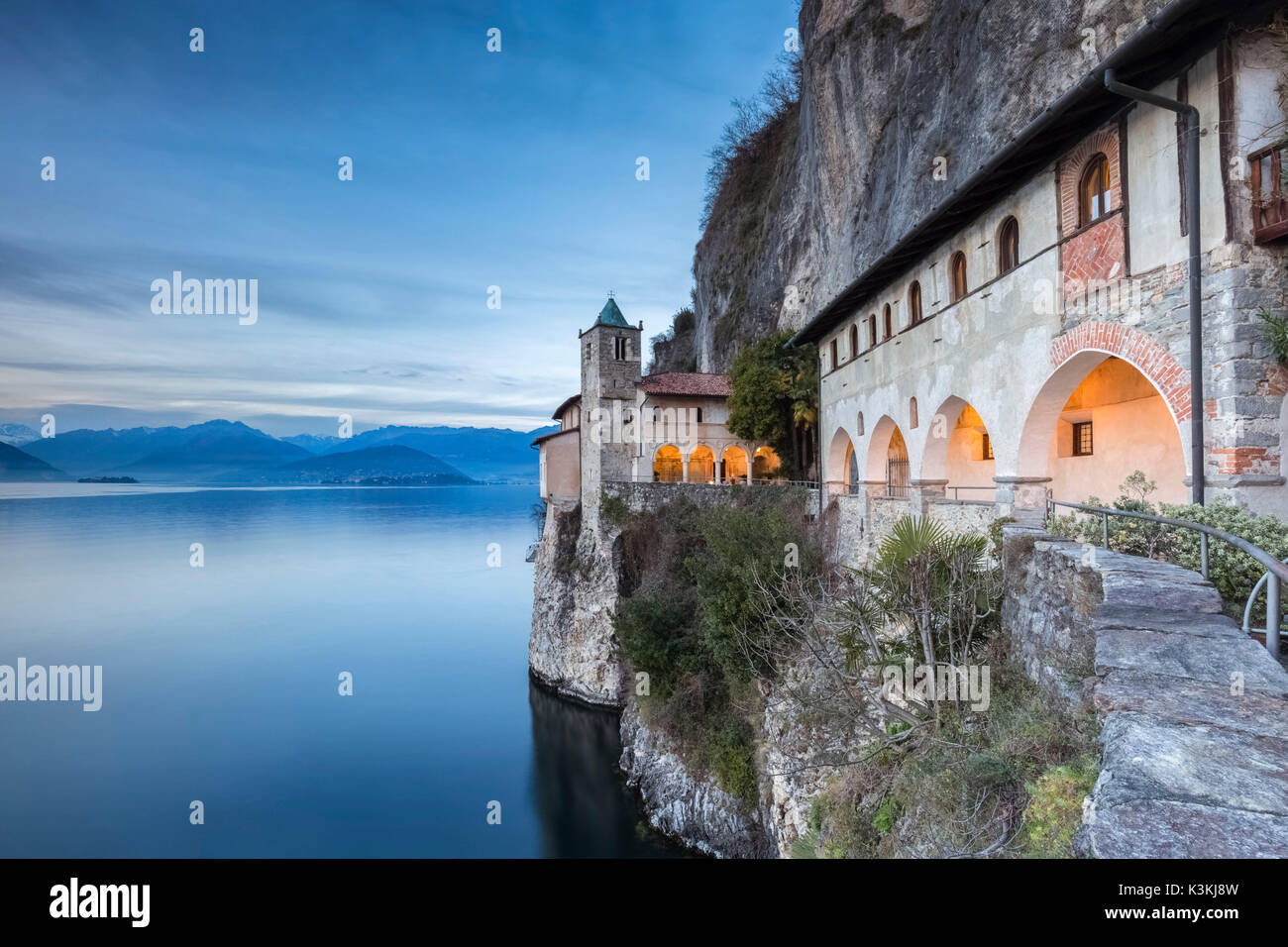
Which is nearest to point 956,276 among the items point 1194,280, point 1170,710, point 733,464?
point 1194,280

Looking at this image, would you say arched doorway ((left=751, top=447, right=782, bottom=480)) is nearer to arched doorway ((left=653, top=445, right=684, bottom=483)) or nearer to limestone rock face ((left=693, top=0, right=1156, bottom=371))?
arched doorway ((left=653, top=445, right=684, bottom=483))

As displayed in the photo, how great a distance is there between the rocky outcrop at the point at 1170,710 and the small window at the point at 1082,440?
909 centimetres

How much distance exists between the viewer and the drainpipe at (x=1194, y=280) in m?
7.50

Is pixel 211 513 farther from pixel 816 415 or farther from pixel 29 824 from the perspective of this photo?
pixel 816 415

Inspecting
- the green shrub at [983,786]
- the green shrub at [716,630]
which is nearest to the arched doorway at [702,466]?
the green shrub at [716,630]

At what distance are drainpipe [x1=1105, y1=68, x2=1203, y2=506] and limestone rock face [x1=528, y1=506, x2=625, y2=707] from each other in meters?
21.8

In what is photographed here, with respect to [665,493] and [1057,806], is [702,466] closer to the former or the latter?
[665,493]

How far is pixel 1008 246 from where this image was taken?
1184 centimetres

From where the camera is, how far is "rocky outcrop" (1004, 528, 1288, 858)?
2.78m

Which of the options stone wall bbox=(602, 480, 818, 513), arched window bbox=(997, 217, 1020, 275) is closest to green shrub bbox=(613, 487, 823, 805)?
stone wall bbox=(602, 480, 818, 513)

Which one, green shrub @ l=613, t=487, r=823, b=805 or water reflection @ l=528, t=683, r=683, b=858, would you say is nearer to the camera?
green shrub @ l=613, t=487, r=823, b=805

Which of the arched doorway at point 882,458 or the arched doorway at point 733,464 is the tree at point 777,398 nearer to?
the arched doorway at point 733,464

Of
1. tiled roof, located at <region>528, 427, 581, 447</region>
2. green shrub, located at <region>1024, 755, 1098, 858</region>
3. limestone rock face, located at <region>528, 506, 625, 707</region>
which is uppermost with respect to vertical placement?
tiled roof, located at <region>528, 427, 581, 447</region>
